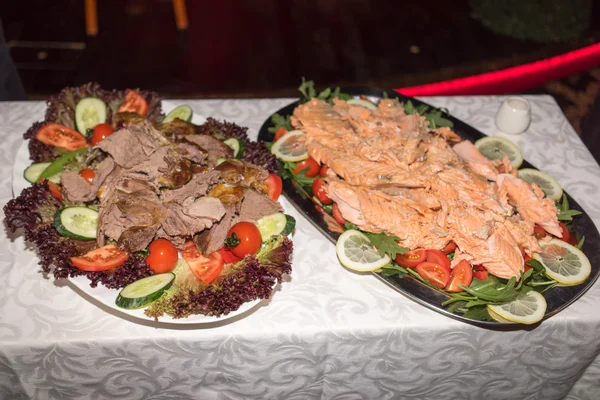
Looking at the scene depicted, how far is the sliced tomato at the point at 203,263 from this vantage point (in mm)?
2332

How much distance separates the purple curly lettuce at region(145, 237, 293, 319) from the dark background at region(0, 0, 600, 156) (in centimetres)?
330

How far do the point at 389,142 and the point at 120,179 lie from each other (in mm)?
1270

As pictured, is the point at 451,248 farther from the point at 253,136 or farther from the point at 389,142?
the point at 253,136

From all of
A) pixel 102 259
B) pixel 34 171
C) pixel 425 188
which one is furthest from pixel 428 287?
pixel 34 171

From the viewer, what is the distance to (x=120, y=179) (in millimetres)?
2484

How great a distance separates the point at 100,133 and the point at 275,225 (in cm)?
102

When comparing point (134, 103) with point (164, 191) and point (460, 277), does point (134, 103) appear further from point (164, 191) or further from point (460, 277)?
point (460, 277)

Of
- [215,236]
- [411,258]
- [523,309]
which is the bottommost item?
[523,309]

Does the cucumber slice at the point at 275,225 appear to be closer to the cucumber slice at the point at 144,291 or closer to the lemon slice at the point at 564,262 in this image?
the cucumber slice at the point at 144,291

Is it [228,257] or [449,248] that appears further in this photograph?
[449,248]

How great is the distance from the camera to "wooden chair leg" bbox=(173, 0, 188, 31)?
19.2 feet

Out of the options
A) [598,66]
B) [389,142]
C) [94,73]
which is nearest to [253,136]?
[389,142]

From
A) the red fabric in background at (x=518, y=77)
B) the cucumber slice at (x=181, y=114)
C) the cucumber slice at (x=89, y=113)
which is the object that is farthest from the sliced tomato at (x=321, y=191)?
the red fabric in background at (x=518, y=77)

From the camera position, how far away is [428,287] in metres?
2.38
